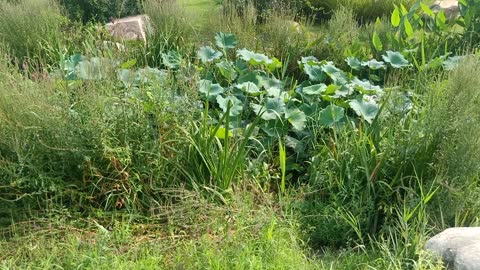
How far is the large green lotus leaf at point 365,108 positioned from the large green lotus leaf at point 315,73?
1.63ft

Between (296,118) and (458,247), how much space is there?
1335 mm

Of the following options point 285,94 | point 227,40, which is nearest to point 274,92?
point 285,94

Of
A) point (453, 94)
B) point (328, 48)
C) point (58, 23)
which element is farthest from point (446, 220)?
point (58, 23)

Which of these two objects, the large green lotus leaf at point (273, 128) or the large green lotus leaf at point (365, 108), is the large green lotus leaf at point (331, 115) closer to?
the large green lotus leaf at point (365, 108)

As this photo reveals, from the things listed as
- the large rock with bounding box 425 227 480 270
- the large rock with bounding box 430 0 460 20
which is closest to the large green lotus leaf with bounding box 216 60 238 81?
the large rock with bounding box 425 227 480 270

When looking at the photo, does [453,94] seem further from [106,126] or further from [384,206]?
[106,126]

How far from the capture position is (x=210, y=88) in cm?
398

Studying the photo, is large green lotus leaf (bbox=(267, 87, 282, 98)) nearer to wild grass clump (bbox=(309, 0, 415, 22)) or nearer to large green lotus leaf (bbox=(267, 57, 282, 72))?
large green lotus leaf (bbox=(267, 57, 282, 72))

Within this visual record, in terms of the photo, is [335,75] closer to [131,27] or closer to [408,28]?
[408,28]

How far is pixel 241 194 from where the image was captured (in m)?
3.34

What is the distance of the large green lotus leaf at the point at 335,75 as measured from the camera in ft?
13.7

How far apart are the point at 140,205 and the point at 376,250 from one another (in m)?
1.26

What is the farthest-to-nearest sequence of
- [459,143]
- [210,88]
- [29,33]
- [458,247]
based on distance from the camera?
1. [29,33]
2. [210,88]
3. [459,143]
4. [458,247]

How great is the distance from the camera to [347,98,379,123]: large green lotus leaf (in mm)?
3777
